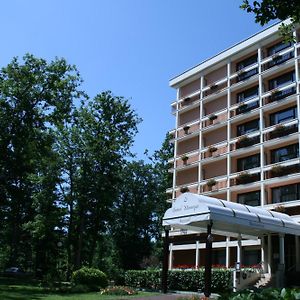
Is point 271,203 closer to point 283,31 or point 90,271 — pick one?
point 90,271

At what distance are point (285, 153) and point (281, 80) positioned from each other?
687 cm

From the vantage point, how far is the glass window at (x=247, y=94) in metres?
41.8

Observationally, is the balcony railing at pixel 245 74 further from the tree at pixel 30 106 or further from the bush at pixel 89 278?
the bush at pixel 89 278

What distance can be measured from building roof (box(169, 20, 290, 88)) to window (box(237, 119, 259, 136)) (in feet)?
23.9

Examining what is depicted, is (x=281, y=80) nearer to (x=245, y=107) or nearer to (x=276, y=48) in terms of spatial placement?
(x=276, y=48)

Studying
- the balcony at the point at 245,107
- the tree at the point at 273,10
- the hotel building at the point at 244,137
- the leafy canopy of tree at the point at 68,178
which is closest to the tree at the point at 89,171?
the leafy canopy of tree at the point at 68,178

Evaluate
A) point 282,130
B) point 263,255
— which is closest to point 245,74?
point 282,130

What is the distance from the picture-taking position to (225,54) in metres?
44.6

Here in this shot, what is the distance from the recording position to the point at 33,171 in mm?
49312

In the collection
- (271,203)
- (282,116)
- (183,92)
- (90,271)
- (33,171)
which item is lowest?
(90,271)

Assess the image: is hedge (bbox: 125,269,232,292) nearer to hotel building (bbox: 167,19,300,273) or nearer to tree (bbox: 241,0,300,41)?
hotel building (bbox: 167,19,300,273)

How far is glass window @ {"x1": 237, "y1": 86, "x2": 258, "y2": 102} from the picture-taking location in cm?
4178

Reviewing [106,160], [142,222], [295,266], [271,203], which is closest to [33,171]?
[106,160]

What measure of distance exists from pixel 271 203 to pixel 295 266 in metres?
5.70
